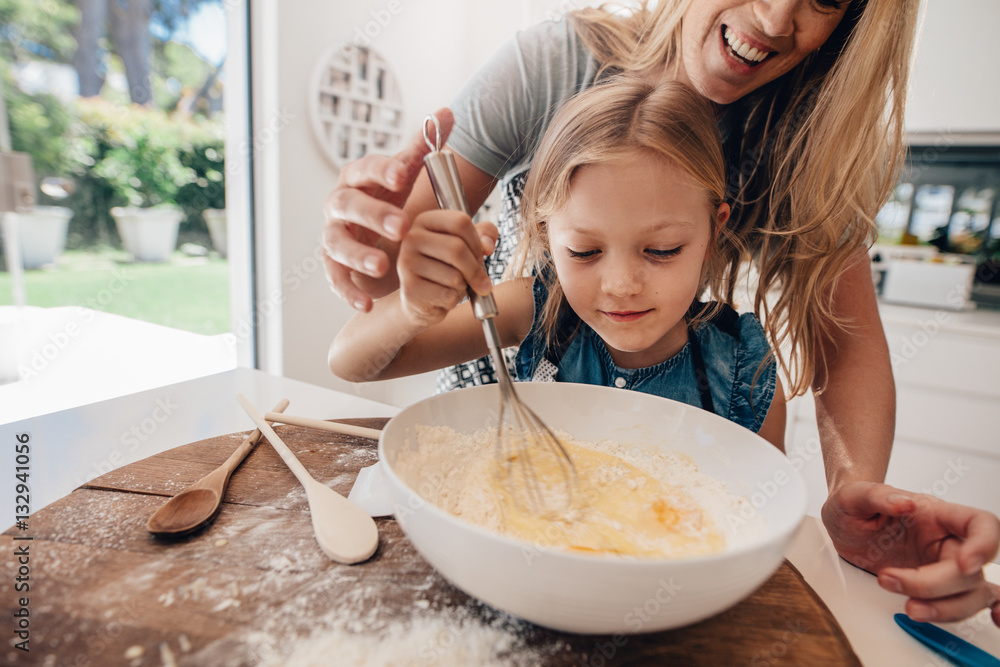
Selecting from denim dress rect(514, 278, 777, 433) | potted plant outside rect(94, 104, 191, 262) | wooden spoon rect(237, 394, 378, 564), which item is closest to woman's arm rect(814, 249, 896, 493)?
denim dress rect(514, 278, 777, 433)

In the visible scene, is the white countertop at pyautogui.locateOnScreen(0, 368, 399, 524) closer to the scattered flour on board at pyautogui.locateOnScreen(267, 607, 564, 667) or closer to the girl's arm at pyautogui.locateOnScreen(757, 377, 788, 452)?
the scattered flour on board at pyautogui.locateOnScreen(267, 607, 564, 667)

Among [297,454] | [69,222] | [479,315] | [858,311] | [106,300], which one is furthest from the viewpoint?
[106,300]

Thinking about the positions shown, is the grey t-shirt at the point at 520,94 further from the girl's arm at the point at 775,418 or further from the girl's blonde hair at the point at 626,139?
the girl's arm at the point at 775,418

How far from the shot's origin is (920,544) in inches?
21.0

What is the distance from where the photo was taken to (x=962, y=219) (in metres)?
2.23

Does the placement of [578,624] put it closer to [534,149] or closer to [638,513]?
[638,513]

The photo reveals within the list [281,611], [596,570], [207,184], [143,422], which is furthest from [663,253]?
[207,184]

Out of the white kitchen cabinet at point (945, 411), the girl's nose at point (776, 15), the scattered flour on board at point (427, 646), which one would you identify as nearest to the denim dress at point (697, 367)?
the girl's nose at point (776, 15)

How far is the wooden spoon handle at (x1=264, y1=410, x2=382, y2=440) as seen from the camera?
71cm

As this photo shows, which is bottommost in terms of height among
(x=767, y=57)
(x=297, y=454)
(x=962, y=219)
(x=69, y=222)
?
(x=297, y=454)

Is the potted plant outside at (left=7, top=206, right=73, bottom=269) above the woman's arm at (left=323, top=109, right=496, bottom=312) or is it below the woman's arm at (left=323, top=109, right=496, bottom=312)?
below

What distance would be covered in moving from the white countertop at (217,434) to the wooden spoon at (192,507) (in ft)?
0.85

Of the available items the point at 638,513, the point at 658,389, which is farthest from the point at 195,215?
the point at 638,513

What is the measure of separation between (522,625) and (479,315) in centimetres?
27
